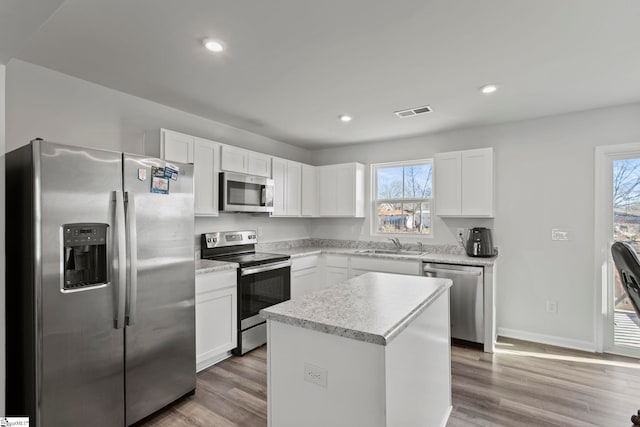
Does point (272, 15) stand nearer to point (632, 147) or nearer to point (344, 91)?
point (344, 91)

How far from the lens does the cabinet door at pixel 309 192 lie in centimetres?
466

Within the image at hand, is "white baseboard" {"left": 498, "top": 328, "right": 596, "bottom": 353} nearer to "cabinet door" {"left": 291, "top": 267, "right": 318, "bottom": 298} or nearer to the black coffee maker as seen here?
the black coffee maker

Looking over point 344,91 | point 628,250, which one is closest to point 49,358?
point 344,91

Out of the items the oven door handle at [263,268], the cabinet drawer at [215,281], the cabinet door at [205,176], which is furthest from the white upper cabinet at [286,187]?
the cabinet drawer at [215,281]

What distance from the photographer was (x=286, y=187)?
4336 mm

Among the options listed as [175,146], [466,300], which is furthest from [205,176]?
[466,300]

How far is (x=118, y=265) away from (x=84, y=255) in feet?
0.62

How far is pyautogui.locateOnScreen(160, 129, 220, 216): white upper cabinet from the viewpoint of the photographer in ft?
9.59

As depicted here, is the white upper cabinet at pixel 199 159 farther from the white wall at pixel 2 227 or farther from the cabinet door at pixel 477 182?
the cabinet door at pixel 477 182

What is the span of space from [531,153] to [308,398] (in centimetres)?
363

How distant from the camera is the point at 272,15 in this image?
177 centimetres

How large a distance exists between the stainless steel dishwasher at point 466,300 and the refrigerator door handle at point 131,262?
9.66 feet

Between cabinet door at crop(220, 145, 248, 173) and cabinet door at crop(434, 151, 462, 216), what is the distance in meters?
2.32

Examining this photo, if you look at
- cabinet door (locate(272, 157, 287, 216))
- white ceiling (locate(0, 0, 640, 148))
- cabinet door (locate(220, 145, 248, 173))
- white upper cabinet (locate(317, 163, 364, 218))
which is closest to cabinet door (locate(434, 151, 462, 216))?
white ceiling (locate(0, 0, 640, 148))
